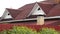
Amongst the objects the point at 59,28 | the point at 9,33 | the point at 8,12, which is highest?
the point at 9,33

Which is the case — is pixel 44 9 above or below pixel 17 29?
below

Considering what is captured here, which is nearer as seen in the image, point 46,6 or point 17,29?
point 17,29

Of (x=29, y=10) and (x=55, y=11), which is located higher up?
(x=55, y=11)

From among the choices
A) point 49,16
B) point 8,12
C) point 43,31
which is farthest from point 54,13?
point 43,31

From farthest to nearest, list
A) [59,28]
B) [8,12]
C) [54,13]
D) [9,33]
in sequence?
[8,12] < [54,13] < [59,28] < [9,33]

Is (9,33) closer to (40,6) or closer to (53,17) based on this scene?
(53,17)

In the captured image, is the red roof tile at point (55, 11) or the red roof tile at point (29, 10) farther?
the red roof tile at point (29, 10)

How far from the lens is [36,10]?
21.1 meters

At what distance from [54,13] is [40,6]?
1.52m

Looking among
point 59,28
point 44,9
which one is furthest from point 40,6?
point 59,28

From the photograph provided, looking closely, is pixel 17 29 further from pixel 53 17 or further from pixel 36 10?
pixel 36 10

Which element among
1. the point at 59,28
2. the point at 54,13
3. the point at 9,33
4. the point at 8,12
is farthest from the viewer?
the point at 8,12

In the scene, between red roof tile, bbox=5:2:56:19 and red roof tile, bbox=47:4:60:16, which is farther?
red roof tile, bbox=5:2:56:19

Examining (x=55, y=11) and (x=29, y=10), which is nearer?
(x=55, y=11)
